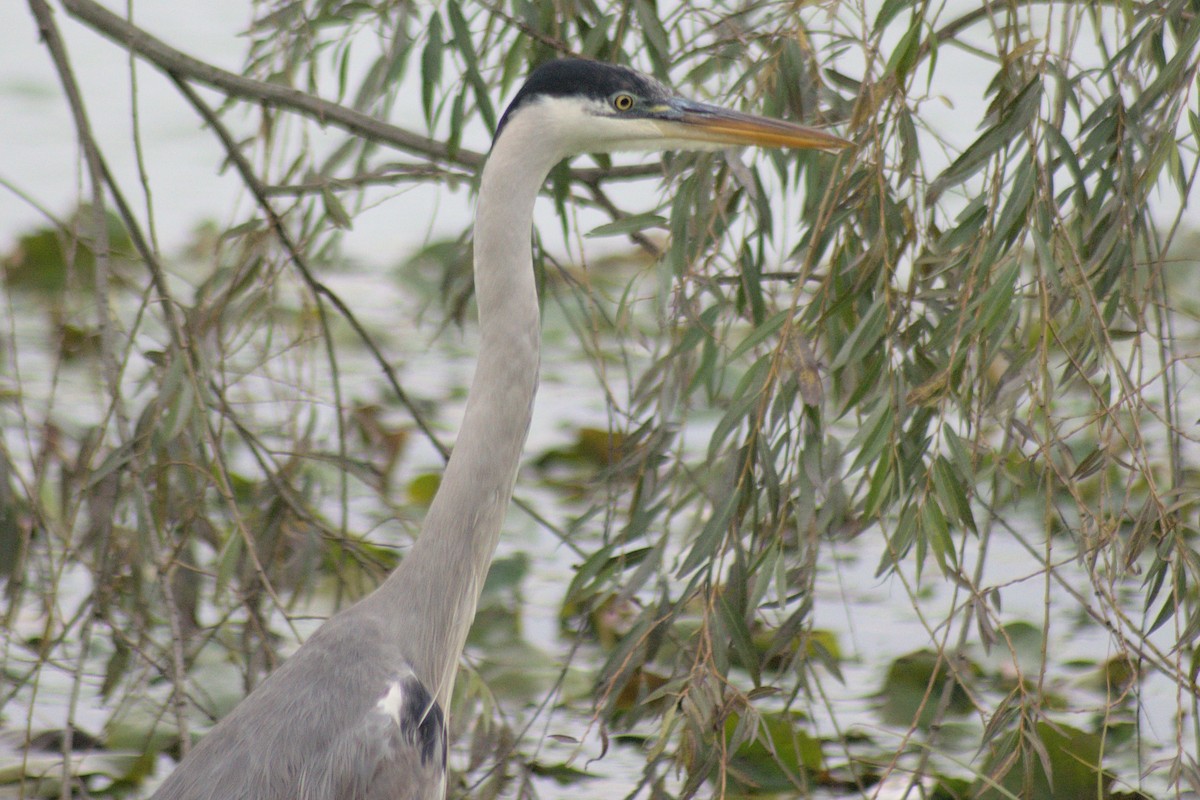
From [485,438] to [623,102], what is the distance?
470 millimetres

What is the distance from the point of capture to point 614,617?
3.32 m

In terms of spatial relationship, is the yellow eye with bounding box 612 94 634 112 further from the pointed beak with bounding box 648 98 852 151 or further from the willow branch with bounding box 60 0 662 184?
the willow branch with bounding box 60 0 662 184

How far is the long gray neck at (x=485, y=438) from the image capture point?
1.97 m

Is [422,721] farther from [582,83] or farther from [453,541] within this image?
[582,83]

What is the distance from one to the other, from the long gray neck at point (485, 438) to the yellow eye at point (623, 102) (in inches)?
4.0

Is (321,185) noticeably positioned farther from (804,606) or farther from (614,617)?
(614,617)

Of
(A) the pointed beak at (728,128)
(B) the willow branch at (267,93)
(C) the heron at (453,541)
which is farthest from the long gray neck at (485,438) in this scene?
(B) the willow branch at (267,93)

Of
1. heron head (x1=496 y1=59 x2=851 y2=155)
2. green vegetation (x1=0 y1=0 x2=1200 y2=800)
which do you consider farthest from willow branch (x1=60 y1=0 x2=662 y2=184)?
heron head (x1=496 y1=59 x2=851 y2=155)

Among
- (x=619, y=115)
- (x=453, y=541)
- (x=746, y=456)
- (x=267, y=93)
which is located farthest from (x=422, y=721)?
(x=267, y=93)

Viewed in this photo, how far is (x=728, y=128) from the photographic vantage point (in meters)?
1.97

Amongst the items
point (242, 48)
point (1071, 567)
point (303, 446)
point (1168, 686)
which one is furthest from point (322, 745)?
point (242, 48)

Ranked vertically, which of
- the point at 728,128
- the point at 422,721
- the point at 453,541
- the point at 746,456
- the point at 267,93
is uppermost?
the point at 267,93

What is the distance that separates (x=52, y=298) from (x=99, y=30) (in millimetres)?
2480

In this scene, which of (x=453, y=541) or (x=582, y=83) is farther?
(x=453, y=541)
